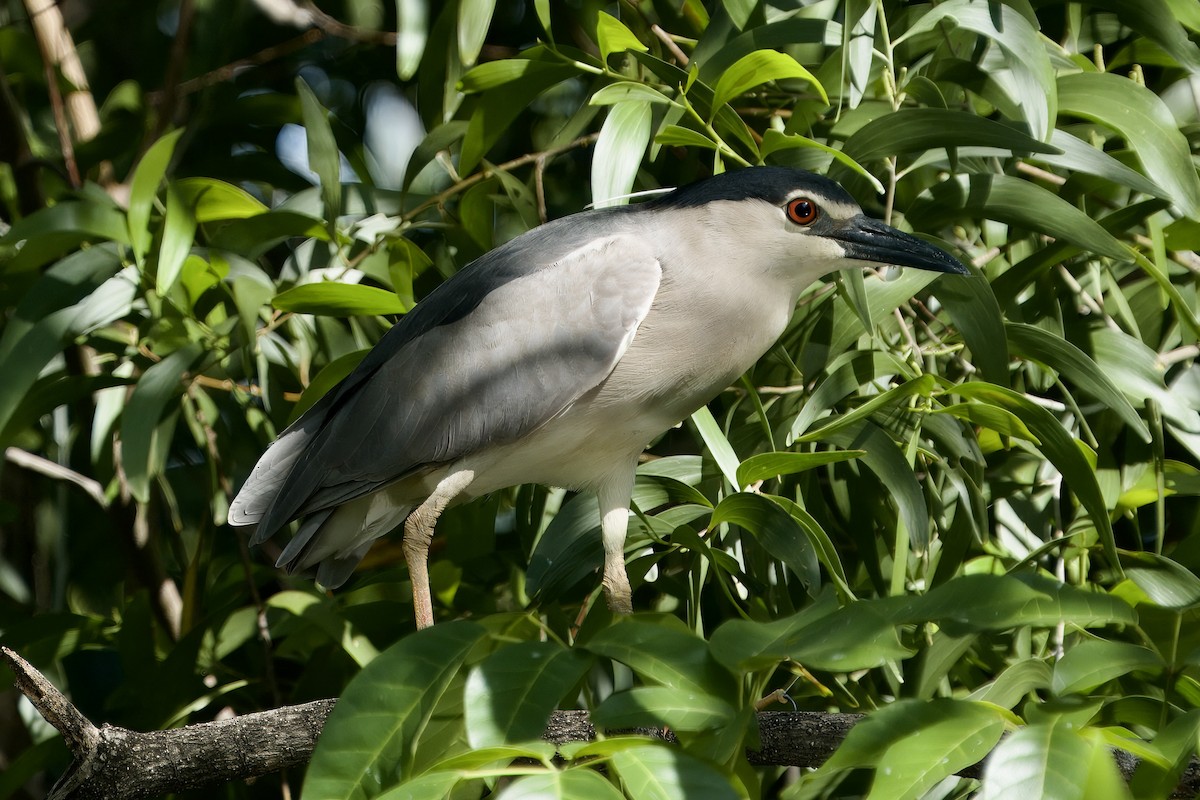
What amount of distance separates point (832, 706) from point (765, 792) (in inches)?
18.8

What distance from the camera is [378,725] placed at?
4.27 ft

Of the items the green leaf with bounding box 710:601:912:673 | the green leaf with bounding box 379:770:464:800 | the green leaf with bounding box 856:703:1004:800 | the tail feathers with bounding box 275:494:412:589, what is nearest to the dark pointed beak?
the green leaf with bounding box 710:601:912:673

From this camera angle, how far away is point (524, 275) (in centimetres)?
230

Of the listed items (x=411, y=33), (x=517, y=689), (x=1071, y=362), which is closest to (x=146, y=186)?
(x=411, y=33)

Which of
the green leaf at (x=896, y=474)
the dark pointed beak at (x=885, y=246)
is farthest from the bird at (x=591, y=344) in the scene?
the green leaf at (x=896, y=474)

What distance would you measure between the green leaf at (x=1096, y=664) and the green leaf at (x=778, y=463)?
1.41ft

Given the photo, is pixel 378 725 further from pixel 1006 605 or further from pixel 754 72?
→ pixel 754 72

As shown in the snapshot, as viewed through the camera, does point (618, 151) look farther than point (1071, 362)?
Yes

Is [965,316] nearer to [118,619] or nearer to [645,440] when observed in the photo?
[645,440]

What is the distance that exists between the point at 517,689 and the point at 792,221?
1.24 metres

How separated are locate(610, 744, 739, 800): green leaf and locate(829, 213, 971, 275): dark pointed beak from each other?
1.11m

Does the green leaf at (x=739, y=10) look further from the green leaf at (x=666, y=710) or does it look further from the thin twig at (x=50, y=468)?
the thin twig at (x=50, y=468)

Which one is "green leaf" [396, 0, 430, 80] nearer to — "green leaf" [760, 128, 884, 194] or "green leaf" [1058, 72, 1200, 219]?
"green leaf" [760, 128, 884, 194]

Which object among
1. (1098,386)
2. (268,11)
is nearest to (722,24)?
(1098,386)
